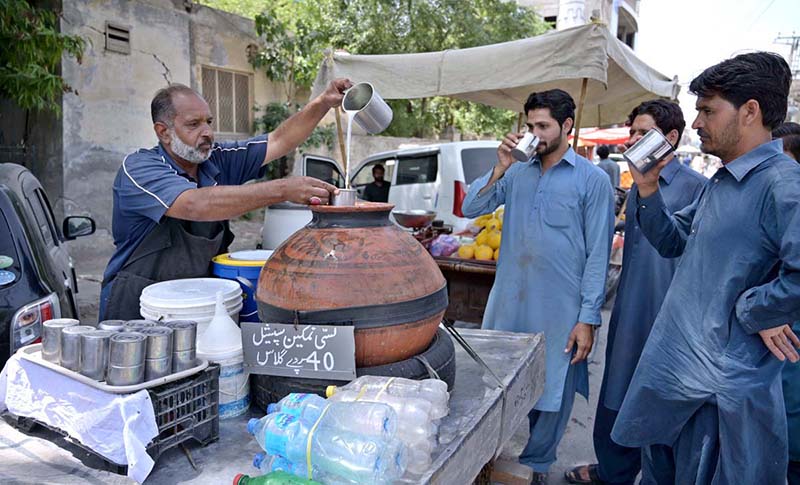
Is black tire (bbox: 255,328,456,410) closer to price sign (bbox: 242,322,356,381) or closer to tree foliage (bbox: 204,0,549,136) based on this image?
price sign (bbox: 242,322,356,381)

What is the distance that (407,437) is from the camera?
1.38 meters

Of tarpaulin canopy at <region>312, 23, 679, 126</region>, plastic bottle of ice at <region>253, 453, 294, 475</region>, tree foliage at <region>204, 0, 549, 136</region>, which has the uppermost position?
tree foliage at <region>204, 0, 549, 136</region>

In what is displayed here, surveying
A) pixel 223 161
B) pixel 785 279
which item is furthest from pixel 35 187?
pixel 785 279

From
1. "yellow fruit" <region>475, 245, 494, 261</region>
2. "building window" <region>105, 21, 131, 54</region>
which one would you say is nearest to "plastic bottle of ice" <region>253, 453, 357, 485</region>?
"yellow fruit" <region>475, 245, 494, 261</region>

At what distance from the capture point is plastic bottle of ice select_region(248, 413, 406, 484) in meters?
1.26

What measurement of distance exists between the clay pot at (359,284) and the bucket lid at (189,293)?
115 mm

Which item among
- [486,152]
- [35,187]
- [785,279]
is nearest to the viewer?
[785,279]

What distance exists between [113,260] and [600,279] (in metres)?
2.15

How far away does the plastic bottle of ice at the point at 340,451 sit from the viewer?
126 centimetres

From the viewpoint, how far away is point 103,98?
8.08 m

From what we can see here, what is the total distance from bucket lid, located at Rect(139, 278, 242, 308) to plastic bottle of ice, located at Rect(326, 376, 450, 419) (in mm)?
489

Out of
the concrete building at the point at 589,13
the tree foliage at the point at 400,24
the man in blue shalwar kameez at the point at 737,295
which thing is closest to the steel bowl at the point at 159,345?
the man in blue shalwar kameez at the point at 737,295

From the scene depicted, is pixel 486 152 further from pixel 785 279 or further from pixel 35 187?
pixel 785 279

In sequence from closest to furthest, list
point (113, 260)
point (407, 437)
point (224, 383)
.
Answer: point (407, 437) → point (224, 383) → point (113, 260)
